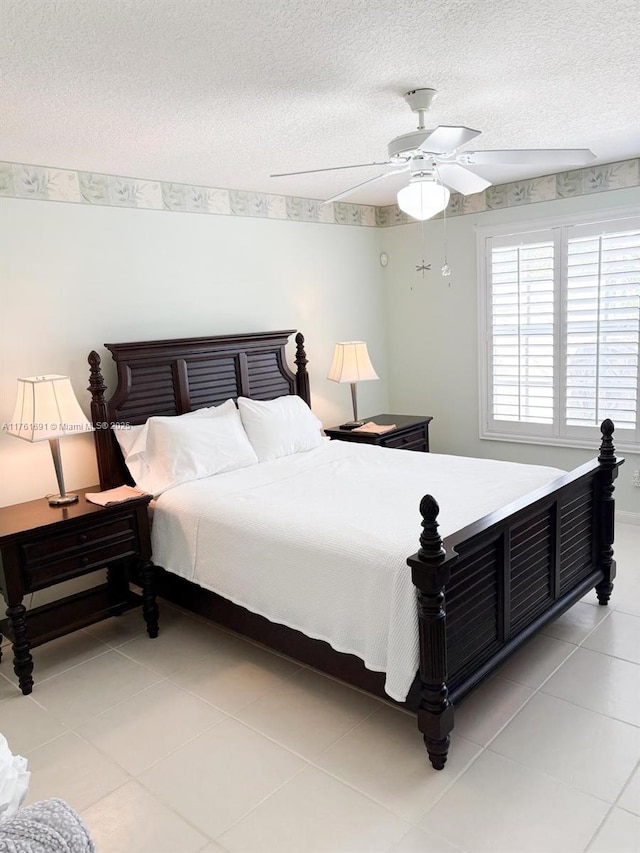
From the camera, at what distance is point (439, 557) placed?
213cm

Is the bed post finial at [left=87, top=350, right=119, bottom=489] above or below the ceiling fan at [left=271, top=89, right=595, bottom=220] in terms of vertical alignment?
below

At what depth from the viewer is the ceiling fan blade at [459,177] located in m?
2.71

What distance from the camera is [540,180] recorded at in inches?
177

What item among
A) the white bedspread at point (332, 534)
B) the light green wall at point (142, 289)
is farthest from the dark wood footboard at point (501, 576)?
the light green wall at point (142, 289)

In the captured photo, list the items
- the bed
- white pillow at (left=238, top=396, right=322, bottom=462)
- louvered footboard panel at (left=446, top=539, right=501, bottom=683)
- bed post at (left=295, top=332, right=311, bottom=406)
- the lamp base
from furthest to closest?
bed post at (left=295, top=332, right=311, bottom=406), white pillow at (left=238, top=396, right=322, bottom=462), the lamp base, louvered footboard panel at (left=446, top=539, right=501, bottom=683), the bed

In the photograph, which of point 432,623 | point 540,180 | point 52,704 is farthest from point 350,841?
point 540,180

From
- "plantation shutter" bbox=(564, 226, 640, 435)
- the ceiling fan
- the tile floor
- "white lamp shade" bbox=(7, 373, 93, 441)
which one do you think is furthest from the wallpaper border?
the tile floor

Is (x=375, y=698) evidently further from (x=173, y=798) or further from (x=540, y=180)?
(x=540, y=180)

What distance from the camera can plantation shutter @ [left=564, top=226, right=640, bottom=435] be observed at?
4223 millimetres

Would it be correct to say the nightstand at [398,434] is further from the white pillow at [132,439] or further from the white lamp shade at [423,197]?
the white lamp shade at [423,197]

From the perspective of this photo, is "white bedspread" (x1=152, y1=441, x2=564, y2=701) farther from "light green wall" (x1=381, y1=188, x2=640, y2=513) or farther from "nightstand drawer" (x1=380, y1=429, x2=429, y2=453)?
"light green wall" (x1=381, y1=188, x2=640, y2=513)

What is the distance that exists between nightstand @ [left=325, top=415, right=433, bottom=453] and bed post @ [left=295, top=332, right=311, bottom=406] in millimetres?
361

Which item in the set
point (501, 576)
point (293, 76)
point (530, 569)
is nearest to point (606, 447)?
point (530, 569)

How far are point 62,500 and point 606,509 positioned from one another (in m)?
2.76
